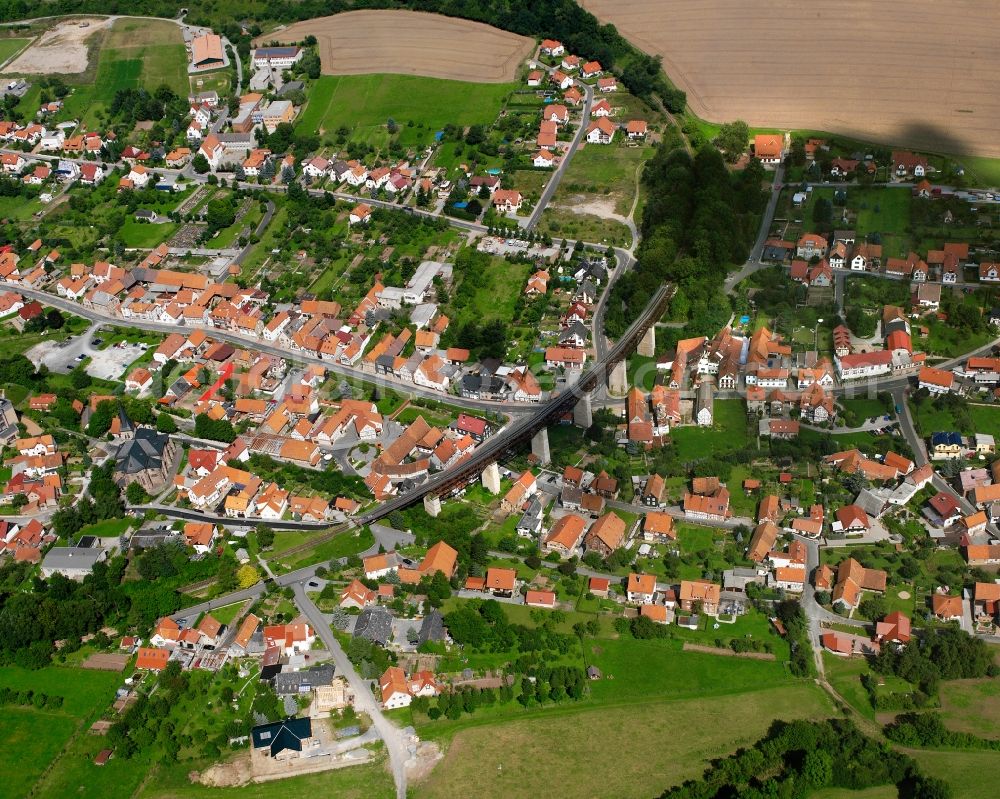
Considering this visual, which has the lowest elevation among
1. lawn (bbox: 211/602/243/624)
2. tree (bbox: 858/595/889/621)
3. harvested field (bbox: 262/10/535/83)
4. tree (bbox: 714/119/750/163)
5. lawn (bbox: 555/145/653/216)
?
lawn (bbox: 211/602/243/624)

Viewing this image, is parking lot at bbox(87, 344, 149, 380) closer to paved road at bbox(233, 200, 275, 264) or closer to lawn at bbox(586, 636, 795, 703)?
paved road at bbox(233, 200, 275, 264)

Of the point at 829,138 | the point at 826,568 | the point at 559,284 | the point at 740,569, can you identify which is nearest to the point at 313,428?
the point at 559,284

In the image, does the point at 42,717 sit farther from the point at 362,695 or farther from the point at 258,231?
the point at 258,231

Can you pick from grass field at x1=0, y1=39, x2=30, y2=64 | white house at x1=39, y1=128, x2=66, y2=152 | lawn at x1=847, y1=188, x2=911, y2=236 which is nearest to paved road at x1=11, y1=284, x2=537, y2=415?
white house at x1=39, y1=128, x2=66, y2=152

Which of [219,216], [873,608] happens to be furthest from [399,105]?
[873,608]

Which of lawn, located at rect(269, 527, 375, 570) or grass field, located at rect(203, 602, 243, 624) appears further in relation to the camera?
lawn, located at rect(269, 527, 375, 570)
